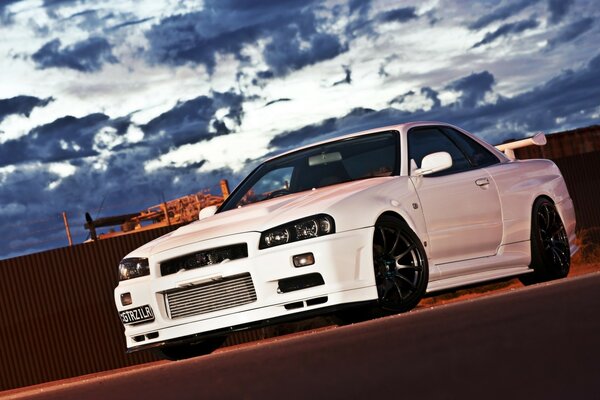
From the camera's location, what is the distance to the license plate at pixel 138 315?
316 inches

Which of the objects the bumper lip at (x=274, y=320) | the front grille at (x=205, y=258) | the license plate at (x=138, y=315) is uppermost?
the front grille at (x=205, y=258)

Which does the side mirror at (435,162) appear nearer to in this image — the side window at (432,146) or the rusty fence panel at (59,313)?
the side window at (432,146)

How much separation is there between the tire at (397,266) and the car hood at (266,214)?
0.34 metres

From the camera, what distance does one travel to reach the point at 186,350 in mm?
8688

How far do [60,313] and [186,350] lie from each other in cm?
1196

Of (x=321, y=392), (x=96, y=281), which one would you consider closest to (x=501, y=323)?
(x=321, y=392)

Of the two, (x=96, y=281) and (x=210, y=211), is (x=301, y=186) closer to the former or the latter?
(x=210, y=211)

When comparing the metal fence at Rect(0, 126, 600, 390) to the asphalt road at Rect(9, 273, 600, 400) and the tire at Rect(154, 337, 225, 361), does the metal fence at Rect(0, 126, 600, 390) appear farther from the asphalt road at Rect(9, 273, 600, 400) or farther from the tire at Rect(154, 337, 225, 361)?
the asphalt road at Rect(9, 273, 600, 400)

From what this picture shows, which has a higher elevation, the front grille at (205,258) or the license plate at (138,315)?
the front grille at (205,258)

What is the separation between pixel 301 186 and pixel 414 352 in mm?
4057

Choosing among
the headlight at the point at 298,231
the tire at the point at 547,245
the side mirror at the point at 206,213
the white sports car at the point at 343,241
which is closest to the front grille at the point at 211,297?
the white sports car at the point at 343,241

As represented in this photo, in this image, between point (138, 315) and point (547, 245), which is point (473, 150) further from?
point (138, 315)

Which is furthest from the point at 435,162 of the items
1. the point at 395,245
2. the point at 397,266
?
the point at 397,266

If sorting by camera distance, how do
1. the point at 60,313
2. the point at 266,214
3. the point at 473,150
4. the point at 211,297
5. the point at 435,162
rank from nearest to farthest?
the point at 211,297, the point at 266,214, the point at 435,162, the point at 473,150, the point at 60,313
